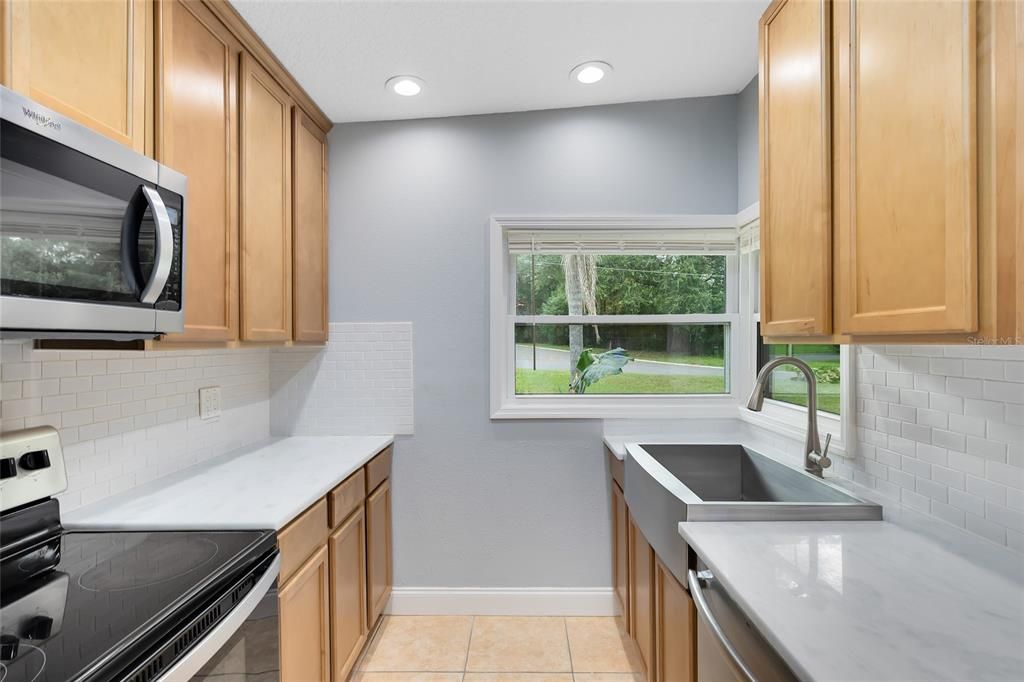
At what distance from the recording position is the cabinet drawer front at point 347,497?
5.74 ft

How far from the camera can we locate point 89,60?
1114 mm

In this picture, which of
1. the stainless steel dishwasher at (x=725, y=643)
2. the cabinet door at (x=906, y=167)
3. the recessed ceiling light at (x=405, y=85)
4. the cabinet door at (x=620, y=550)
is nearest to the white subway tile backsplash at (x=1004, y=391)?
the cabinet door at (x=906, y=167)

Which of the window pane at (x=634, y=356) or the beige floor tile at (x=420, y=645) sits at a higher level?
the window pane at (x=634, y=356)

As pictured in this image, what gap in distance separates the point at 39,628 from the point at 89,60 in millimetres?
1191

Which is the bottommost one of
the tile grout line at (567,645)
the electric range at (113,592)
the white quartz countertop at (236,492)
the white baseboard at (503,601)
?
the tile grout line at (567,645)

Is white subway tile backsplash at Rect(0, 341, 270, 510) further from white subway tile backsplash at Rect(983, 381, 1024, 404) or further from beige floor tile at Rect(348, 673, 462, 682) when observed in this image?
white subway tile backsplash at Rect(983, 381, 1024, 404)

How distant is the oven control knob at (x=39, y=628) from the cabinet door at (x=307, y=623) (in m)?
0.56

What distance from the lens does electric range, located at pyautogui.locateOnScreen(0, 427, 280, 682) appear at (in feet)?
2.59

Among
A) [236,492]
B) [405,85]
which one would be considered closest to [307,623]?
[236,492]

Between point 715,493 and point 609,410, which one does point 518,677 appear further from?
point 609,410

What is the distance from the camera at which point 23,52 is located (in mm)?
960

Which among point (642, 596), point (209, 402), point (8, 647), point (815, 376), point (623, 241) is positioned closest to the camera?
point (8, 647)

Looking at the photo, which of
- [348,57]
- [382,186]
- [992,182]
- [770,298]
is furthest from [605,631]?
[348,57]

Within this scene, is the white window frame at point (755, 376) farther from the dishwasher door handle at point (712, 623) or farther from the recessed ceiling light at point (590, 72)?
the recessed ceiling light at point (590, 72)
